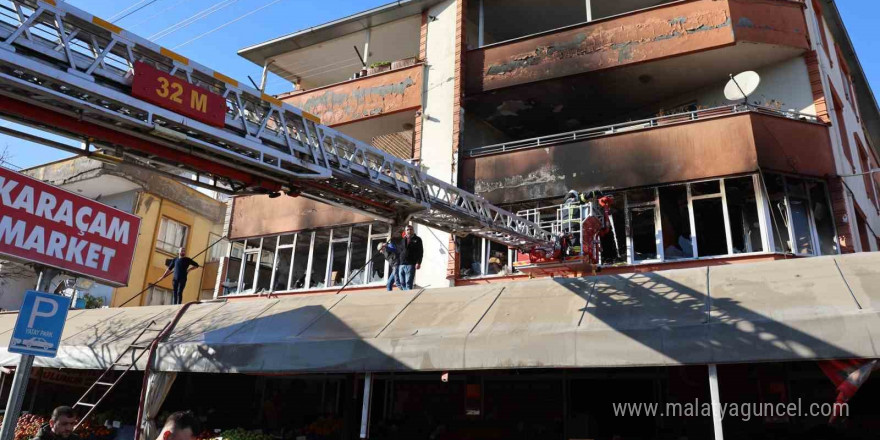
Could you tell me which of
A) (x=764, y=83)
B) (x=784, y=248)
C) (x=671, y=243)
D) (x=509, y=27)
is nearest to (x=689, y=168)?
(x=671, y=243)

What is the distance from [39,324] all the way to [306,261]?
36.6ft

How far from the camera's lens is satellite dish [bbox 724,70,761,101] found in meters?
12.8

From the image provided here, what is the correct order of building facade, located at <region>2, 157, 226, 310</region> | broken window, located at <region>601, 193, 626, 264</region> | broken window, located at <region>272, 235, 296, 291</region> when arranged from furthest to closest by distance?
1. building facade, located at <region>2, 157, 226, 310</region>
2. broken window, located at <region>272, 235, 296, 291</region>
3. broken window, located at <region>601, 193, 626, 264</region>

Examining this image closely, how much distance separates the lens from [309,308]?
11.4 metres

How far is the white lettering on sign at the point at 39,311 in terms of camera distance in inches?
249

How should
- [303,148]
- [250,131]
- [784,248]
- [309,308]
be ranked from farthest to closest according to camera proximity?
1. [784,248]
2. [309,308]
3. [303,148]
4. [250,131]

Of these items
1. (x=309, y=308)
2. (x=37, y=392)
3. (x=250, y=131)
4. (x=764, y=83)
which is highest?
(x=764, y=83)

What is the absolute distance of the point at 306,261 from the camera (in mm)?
17531

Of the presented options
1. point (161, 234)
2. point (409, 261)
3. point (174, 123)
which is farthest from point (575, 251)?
point (161, 234)

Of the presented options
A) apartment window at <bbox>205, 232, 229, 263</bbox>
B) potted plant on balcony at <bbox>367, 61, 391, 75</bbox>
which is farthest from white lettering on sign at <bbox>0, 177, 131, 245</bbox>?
apartment window at <bbox>205, 232, 229, 263</bbox>

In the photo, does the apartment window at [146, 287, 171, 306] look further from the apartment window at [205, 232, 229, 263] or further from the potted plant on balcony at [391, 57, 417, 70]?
the potted plant on balcony at [391, 57, 417, 70]

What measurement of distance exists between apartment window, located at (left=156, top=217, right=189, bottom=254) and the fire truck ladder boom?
18.2m

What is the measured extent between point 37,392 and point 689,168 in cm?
1815

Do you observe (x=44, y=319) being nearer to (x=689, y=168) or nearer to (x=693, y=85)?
(x=689, y=168)
